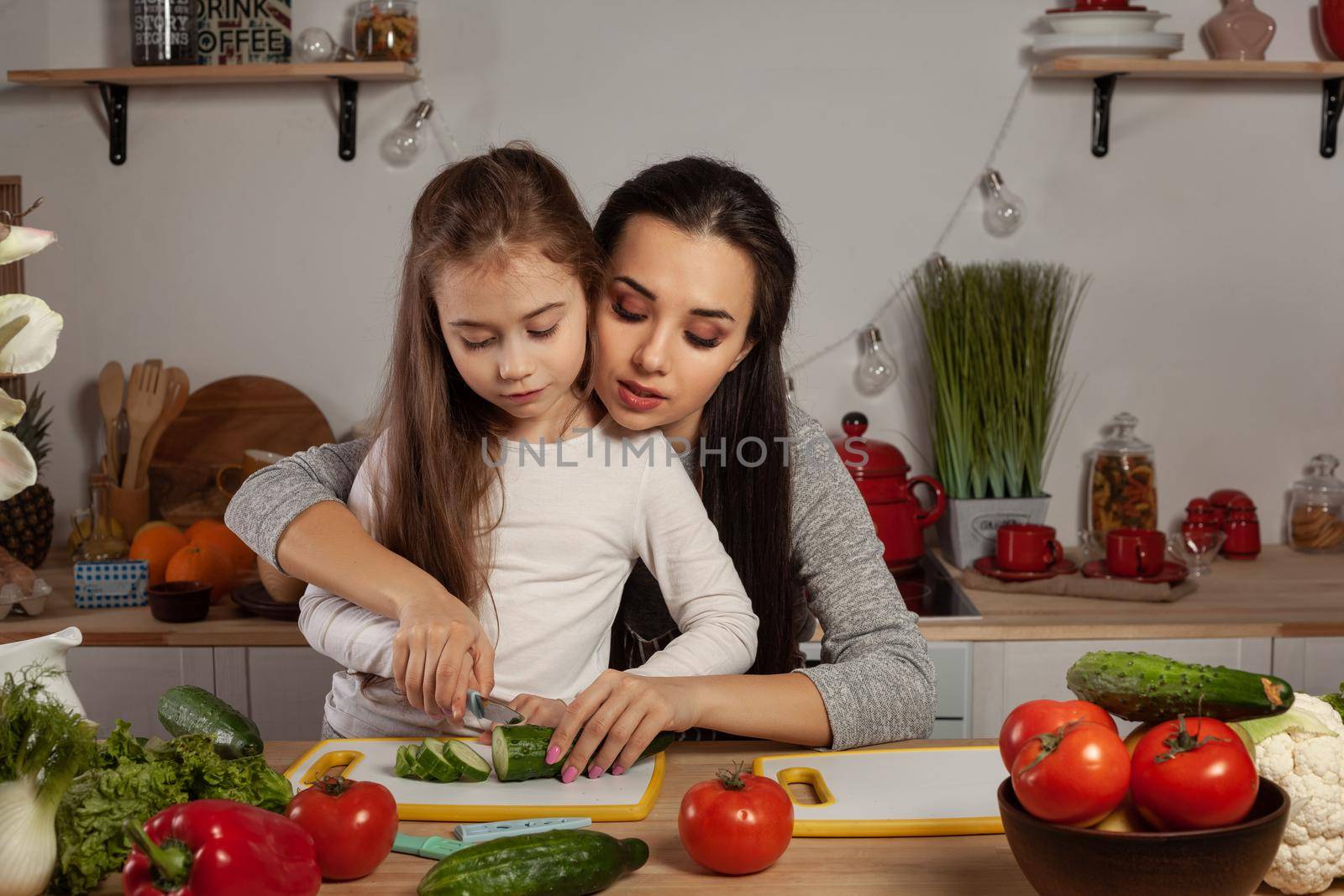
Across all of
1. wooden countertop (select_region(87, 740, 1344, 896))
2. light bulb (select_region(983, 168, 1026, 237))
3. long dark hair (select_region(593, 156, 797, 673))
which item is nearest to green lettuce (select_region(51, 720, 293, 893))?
wooden countertop (select_region(87, 740, 1344, 896))

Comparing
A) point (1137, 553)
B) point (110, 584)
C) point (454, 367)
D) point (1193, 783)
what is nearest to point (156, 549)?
point (110, 584)

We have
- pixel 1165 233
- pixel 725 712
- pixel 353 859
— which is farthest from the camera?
pixel 1165 233

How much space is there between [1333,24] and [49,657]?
8.45ft

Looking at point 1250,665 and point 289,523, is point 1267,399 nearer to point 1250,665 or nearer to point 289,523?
point 1250,665

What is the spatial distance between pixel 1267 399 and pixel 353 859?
2370mm

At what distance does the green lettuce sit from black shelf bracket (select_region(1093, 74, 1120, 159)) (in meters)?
2.16

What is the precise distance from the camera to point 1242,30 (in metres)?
2.47

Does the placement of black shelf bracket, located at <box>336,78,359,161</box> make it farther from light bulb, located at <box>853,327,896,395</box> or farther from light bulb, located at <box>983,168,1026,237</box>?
light bulb, located at <box>983,168,1026,237</box>

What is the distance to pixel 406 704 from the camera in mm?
1354

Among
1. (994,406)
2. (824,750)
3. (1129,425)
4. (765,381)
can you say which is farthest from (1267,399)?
(824,750)

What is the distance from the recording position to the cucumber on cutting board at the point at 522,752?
1.11 m

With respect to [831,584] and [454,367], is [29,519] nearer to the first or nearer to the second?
[454,367]

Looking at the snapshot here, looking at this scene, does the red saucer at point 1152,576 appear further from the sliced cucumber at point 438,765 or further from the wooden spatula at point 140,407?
the wooden spatula at point 140,407

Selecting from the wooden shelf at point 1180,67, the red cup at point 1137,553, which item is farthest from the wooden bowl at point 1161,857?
the wooden shelf at point 1180,67
